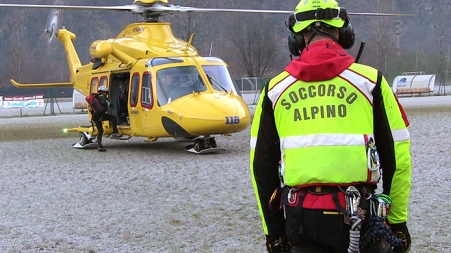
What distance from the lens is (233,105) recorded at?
12.5 metres

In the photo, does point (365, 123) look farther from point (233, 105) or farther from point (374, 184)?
point (233, 105)

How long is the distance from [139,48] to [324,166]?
12.0 meters

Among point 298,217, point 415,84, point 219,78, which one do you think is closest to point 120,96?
point 219,78

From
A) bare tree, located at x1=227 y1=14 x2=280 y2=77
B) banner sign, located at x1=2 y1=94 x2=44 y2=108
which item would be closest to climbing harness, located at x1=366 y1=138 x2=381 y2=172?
banner sign, located at x1=2 y1=94 x2=44 y2=108

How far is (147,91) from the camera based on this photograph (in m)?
13.6

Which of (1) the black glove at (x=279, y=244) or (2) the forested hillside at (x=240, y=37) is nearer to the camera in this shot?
(1) the black glove at (x=279, y=244)

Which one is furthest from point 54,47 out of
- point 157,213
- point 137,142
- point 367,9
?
point 157,213

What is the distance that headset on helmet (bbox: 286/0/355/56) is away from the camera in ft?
9.61

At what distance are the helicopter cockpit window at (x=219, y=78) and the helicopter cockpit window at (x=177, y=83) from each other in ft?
0.82

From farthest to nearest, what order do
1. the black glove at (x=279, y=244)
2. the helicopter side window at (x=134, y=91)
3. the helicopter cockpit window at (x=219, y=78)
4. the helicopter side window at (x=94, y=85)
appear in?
the helicopter side window at (x=94, y=85), the helicopter side window at (x=134, y=91), the helicopter cockpit window at (x=219, y=78), the black glove at (x=279, y=244)

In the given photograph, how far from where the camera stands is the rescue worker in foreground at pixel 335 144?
271 centimetres

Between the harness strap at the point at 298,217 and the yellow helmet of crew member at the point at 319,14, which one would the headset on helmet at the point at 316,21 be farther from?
the harness strap at the point at 298,217

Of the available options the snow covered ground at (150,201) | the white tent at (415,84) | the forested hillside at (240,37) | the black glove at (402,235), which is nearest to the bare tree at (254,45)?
the forested hillside at (240,37)

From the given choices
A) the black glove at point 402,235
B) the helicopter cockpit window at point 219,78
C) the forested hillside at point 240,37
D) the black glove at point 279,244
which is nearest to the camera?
the black glove at point 402,235
